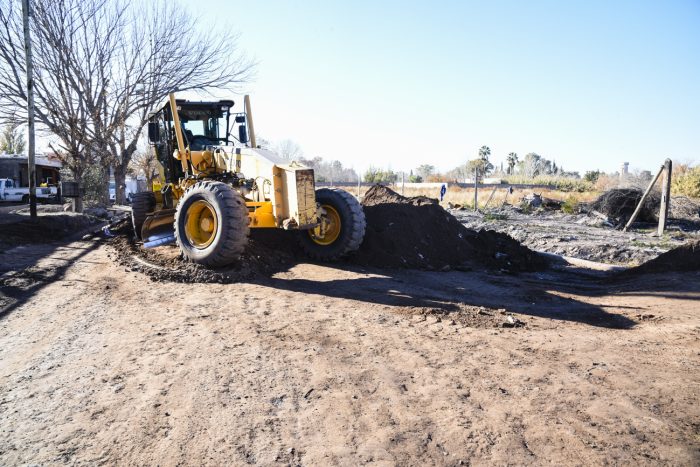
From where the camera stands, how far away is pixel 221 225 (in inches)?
281

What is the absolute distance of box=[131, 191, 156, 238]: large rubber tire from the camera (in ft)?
35.9

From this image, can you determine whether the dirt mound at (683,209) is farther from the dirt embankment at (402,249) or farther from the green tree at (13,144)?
the green tree at (13,144)

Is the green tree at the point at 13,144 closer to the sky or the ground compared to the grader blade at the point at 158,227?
closer to the sky

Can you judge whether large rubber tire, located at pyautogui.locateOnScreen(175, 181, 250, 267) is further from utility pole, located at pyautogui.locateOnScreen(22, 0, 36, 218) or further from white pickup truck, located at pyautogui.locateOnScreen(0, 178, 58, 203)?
white pickup truck, located at pyautogui.locateOnScreen(0, 178, 58, 203)

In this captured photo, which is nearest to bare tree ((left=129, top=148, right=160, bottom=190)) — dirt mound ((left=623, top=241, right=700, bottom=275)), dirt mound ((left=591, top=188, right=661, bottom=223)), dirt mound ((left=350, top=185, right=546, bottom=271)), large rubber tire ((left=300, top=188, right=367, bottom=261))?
large rubber tire ((left=300, top=188, right=367, bottom=261))

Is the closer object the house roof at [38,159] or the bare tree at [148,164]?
the bare tree at [148,164]

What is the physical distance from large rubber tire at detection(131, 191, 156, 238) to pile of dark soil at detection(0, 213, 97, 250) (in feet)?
8.22

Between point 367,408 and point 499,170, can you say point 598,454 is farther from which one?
point 499,170

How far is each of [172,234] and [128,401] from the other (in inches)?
246

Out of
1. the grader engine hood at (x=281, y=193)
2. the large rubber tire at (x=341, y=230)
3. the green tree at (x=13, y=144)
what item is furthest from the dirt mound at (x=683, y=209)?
the green tree at (x=13, y=144)

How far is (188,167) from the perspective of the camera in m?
9.20

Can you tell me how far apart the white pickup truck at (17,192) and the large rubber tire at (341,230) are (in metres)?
26.3

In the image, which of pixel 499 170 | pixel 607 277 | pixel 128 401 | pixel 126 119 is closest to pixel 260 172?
pixel 128 401

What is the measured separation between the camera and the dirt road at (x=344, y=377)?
2934mm
